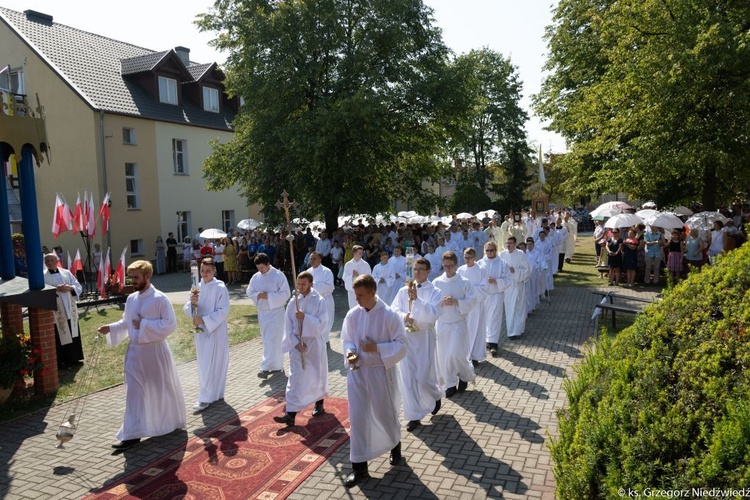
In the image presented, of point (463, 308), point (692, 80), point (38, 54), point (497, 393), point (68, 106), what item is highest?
point (38, 54)

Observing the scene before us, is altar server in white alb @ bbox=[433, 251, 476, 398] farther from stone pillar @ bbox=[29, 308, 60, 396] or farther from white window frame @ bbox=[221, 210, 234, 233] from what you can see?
white window frame @ bbox=[221, 210, 234, 233]

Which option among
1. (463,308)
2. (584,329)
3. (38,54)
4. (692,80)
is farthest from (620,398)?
(38,54)

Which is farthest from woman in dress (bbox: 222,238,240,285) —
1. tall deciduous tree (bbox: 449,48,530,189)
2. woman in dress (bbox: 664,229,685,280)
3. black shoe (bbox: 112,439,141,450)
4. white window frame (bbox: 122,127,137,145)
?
tall deciduous tree (bbox: 449,48,530,189)

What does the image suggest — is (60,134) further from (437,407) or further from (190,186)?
(437,407)

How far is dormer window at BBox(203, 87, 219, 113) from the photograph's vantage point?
32031 millimetres

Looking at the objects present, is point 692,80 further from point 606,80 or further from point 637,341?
point 637,341

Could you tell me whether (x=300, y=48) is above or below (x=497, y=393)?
above

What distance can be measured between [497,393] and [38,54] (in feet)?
86.5

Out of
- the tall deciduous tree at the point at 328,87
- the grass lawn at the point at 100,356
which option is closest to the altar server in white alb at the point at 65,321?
the grass lawn at the point at 100,356

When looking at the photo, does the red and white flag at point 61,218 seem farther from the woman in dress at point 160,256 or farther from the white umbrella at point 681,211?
the white umbrella at point 681,211

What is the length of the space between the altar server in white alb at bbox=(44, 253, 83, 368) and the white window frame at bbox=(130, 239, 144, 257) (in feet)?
55.0

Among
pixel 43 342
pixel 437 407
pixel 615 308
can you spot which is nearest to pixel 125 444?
pixel 43 342

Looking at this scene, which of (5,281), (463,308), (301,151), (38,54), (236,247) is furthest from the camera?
(38,54)

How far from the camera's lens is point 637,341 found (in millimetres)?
4430
